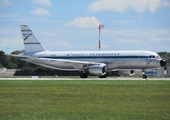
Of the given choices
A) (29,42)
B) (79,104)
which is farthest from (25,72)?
(79,104)

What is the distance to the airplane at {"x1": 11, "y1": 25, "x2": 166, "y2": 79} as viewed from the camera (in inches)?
2505

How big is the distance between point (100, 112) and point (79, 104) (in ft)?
11.6

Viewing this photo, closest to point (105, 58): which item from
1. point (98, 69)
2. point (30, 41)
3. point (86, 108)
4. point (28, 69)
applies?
point (98, 69)

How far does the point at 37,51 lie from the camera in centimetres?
7344

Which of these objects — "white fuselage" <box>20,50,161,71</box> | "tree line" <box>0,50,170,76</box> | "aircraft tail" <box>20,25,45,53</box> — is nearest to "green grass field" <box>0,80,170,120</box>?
"white fuselage" <box>20,50,161,71</box>

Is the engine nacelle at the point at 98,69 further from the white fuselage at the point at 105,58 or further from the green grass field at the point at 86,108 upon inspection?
the green grass field at the point at 86,108

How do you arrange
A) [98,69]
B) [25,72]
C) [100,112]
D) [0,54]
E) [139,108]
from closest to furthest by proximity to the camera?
[100,112], [139,108], [98,69], [25,72], [0,54]

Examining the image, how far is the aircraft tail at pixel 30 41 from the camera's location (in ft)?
243

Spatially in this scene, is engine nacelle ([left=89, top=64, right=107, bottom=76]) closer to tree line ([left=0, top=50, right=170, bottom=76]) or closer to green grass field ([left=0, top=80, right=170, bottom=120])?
tree line ([left=0, top=50, right=170, bottom=76])

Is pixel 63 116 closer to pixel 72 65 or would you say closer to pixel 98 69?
pixel 98 69

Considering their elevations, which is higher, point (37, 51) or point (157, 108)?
point (37, 51)

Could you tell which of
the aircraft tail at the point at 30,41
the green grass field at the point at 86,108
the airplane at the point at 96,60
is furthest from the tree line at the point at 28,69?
the green grass field at the point at 86,108

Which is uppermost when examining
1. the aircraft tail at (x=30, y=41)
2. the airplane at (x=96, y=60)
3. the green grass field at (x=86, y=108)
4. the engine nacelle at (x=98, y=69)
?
the aircraft tail at (x=30, y=41)

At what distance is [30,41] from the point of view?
246 ft
